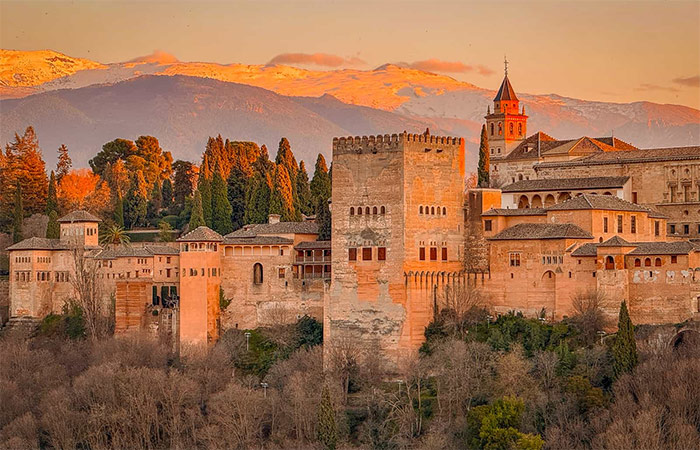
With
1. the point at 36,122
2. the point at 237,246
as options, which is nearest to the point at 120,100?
the point at 36,122

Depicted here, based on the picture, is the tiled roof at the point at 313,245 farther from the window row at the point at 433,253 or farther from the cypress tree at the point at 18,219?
the cypress tree at the point at 18,219

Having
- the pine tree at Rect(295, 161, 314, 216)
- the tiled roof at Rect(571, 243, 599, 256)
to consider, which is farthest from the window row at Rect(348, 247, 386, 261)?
the pine tree at Rect(295, 161, 314, 216)

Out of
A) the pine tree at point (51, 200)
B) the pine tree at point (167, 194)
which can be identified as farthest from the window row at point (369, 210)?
the pine tree at point (167, 194)

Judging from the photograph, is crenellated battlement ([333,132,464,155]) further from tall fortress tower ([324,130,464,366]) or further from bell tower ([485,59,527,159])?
bell tower ([485,59,527,159])

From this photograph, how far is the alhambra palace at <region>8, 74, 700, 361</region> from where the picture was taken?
4459 centimetres

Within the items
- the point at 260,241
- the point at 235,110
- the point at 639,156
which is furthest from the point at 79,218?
the point at 235,110

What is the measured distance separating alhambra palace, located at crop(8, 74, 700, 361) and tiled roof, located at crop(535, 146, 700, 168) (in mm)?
79

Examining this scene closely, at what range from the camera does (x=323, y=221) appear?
53.2 m

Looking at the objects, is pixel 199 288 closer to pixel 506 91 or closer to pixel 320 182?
pixel 320 182

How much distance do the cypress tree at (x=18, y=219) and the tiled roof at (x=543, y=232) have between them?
27129 mm

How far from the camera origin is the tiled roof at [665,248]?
142ft

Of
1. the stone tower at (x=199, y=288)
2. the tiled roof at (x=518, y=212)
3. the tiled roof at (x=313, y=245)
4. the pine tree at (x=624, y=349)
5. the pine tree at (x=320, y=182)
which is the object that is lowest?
the pine tree at (x=624, y=349)

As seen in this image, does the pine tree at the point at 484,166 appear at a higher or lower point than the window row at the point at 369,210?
higher

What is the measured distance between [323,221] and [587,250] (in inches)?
492
